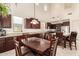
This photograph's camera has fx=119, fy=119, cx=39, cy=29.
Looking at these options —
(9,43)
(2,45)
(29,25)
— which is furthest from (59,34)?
(2,45)

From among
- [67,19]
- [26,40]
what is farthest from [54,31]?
[26,40]

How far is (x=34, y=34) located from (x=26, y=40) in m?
0.17

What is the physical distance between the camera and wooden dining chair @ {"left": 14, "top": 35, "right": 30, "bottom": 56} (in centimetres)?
199

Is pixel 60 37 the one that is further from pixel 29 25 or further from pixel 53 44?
pixel 29 25

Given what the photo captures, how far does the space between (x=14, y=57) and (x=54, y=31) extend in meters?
0.82

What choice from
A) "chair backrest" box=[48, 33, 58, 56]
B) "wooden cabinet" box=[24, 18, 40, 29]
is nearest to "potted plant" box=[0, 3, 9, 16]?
"wooden cabinet" box=[24, 18, 40, 29]

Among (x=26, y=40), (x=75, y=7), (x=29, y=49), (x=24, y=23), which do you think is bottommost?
(x=29, y=49)

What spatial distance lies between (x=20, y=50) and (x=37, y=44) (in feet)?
1.00

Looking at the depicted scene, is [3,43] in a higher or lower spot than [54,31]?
lower

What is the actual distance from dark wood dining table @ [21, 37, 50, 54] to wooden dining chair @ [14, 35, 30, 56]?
0.07 m

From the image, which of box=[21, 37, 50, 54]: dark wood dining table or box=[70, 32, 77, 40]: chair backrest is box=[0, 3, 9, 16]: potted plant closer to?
box=[21, 37, 50, 54]: dark wood dining table

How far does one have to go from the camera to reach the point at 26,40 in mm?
2037

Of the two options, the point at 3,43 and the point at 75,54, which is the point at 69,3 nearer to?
the point at 75,54

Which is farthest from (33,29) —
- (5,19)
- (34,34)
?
(5,19)
